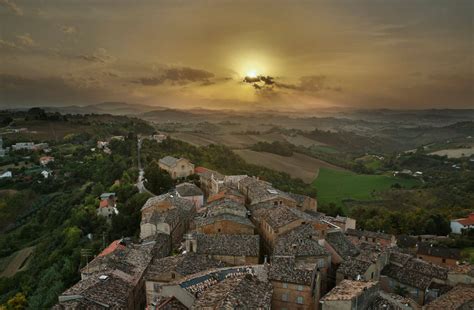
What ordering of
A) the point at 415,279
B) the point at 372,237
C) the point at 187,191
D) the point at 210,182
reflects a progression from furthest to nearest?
1. the point at 210,182
2. the point at 187,191
3. the point at 372,237
4. the point at 415,279

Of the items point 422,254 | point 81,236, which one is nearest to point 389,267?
point 422,254

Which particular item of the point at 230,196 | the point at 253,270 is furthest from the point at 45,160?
the point at 253,270

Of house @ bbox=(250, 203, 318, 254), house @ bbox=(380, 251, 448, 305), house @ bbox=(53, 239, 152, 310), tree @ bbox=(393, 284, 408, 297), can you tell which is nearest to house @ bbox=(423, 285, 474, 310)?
house @ bbox=(380, 251, 448, 305)

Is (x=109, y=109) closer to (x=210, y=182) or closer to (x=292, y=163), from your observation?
(x=292, y=163)

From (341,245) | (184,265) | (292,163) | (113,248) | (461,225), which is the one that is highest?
(184,265)

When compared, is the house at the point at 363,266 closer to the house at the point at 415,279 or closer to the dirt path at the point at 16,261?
the house at the point at 415,279

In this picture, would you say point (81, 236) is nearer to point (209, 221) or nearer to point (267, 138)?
point (209, 221)

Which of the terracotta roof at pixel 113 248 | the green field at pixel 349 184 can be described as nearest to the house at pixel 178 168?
the terracotta roof at pixel 113 248
